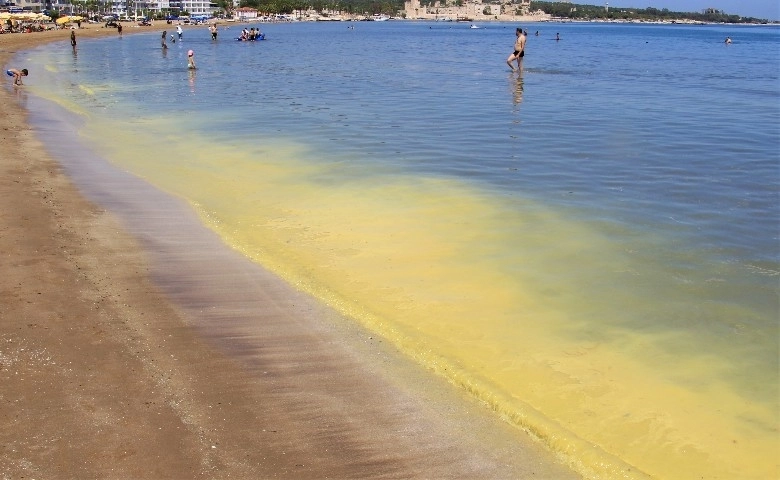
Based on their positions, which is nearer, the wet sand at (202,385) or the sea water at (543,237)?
the wet sand at (202,385)

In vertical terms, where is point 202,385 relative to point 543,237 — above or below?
below

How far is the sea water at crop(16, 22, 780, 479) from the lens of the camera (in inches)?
241

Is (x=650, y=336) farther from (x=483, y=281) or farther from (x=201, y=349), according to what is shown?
(x=201, y=349)

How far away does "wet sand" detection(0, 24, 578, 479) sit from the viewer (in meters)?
4.95

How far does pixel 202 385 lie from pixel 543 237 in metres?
6.00

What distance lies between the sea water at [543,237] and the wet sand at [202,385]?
54 cm

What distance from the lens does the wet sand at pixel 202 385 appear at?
16.3ft

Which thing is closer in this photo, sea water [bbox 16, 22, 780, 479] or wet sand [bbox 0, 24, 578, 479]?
wet sand [bbox 0, 24, 578, 479]

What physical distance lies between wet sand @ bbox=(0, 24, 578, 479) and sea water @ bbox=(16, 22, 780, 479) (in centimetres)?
54

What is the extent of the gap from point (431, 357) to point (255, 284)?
2.58 m

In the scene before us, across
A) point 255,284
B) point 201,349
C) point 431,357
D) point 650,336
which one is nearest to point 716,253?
point 650,336

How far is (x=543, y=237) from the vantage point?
1048 cm

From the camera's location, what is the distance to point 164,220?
430 inches

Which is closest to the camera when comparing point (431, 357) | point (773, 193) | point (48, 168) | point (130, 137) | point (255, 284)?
point (431, 357)
